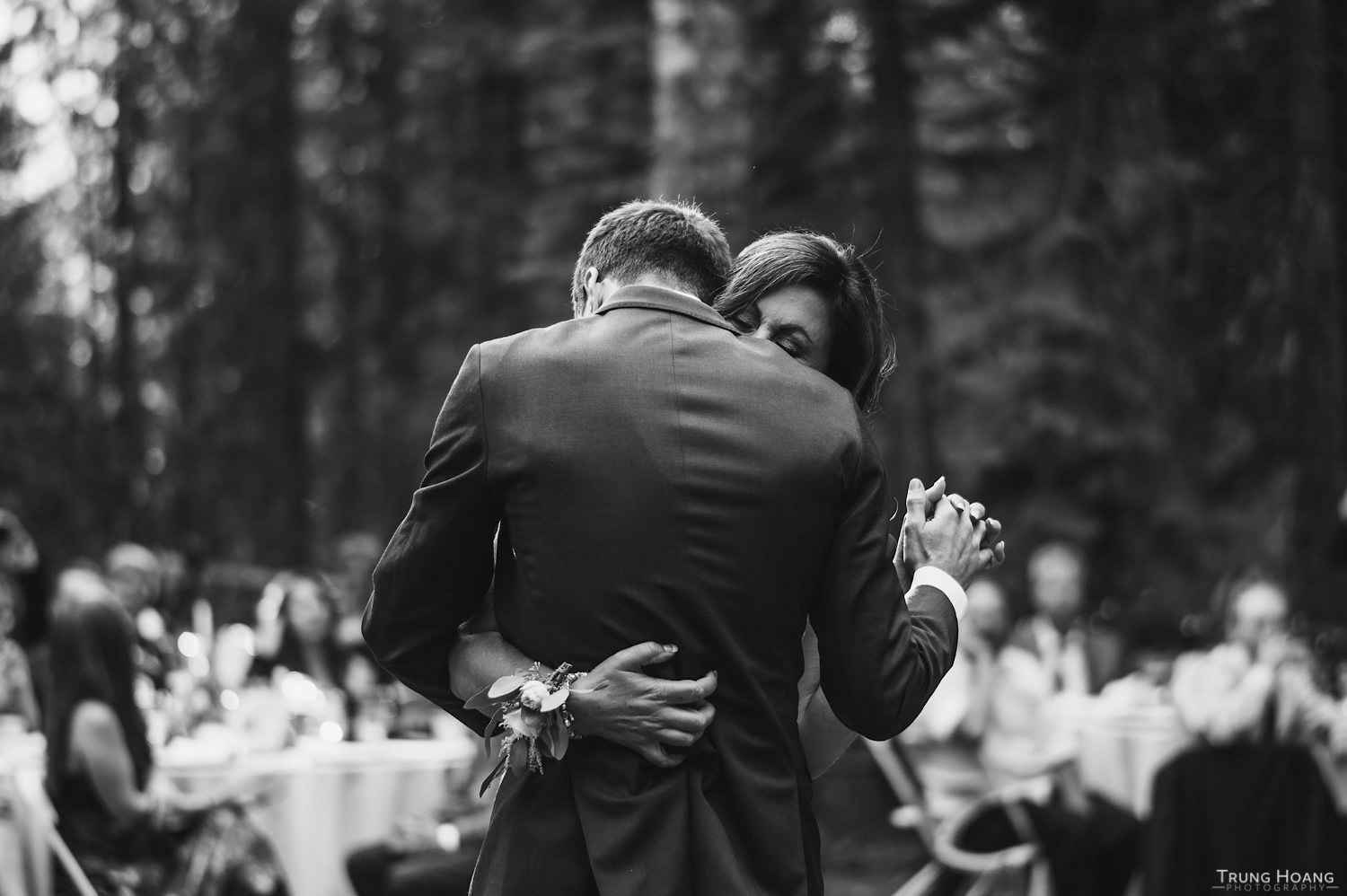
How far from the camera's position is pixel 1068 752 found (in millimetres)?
6820

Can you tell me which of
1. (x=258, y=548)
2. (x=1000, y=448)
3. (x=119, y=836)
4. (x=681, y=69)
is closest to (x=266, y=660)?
(x=119, y=836)

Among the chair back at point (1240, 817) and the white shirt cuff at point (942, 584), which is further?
the chair back at point (1240, 817)

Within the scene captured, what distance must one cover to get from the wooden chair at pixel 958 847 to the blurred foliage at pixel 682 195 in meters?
2.56

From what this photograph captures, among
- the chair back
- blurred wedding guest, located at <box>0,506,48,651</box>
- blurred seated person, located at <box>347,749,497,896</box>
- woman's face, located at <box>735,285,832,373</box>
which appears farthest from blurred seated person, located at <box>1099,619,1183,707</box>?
woman's face, located at <box>735,285,832,373</box>

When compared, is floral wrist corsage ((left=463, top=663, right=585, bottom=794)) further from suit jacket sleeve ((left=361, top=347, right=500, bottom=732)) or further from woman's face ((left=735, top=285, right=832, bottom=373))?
woman's face ((left=735, top=285, right=832, bottom=373))

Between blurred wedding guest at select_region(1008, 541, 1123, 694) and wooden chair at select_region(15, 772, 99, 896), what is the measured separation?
14.6 ft

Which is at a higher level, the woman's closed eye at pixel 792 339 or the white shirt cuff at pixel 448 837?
the woman's closed eye at pixel 792 339

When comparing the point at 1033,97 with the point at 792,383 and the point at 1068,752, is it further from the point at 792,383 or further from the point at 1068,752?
the point at 792,383

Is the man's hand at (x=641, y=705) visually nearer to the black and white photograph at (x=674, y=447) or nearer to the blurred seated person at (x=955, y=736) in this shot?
the black and white photograph at (x=674, y=447)

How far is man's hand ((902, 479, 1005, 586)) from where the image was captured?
2.66m

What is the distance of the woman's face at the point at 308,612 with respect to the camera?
25.3 ft

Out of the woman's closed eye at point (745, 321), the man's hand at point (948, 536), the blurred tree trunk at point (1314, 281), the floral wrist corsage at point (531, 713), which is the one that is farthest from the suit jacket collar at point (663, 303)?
the blurred tree trunk at point (1314, 281)

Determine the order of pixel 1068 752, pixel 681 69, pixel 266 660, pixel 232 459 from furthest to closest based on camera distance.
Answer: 1. pixel 232 459
2. pixel 681 69
3. pixel 266 660
4. pixel 1068 752

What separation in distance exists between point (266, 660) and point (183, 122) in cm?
634
